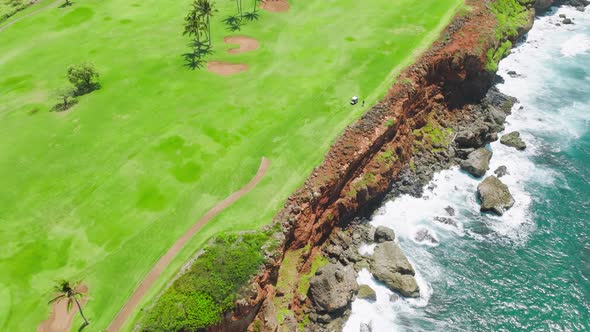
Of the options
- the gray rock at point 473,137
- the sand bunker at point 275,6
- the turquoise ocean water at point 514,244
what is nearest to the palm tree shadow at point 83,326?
the turquoise ocean water at point 514,244

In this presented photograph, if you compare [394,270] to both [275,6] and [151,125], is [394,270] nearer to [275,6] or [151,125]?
[151,125]

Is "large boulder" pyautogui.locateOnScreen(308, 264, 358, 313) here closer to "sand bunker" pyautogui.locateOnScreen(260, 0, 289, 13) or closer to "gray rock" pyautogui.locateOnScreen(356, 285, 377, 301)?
"gray rock" pyautogui.locateOnScreen(356, 285, 377, 301)

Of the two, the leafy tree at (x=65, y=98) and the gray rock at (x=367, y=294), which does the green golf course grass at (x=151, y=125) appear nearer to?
the leafy tree at (x=65, y=98)

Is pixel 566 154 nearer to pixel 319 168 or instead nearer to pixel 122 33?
pixel 319 168

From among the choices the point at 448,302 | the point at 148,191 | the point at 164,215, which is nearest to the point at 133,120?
the point at 148,191

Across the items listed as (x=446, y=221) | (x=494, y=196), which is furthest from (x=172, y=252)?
(x=494, y=196)

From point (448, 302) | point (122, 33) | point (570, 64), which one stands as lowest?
point (448, 302)
